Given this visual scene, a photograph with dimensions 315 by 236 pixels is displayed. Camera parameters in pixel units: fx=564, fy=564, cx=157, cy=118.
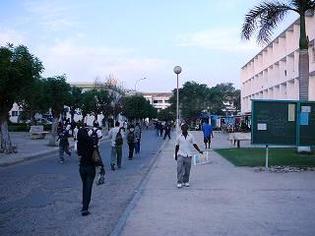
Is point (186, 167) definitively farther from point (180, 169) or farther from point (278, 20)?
point (278, 20)

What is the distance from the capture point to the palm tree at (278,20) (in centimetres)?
2495

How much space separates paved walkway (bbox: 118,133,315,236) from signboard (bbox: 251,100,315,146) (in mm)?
2813

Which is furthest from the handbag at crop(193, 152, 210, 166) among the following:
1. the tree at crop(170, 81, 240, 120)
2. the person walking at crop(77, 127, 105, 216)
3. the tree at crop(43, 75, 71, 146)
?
the tree at crop(170, 81, 240, 120)

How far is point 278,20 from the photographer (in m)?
25.3

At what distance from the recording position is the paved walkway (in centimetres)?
876

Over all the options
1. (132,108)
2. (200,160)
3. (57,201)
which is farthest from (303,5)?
(132,108)

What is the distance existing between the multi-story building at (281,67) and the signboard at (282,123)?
22526 mm

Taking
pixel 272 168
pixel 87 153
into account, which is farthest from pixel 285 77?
pixel 87 153

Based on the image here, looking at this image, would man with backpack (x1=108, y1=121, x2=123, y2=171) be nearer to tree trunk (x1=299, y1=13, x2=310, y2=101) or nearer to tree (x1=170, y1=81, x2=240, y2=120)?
tree trunk (x1=299, y1=13, x2=310, y2=101)

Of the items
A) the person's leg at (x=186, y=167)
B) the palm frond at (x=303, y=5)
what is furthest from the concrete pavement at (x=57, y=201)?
the palm frond at (x=303, y=5)

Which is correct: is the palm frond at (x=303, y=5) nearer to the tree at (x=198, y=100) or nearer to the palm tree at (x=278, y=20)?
the palm tree at (x=278, y=20)

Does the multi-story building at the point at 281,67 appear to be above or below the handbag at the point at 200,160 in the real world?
above

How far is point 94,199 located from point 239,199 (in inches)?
125

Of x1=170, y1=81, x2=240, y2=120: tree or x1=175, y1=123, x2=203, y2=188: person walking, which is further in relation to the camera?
x1=170, y1=81, x2=240, y2=120: tree
